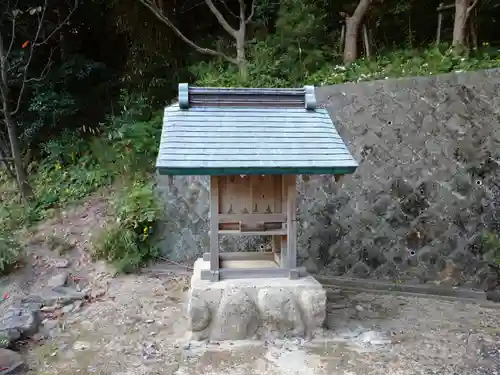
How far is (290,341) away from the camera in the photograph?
177 inches

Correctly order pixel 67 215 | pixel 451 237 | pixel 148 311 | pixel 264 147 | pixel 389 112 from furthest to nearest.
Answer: pixel 67 215
pixel 389 112
pixel 451 237
pixel 148 311
pixel 264 147

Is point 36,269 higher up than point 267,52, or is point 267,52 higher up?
point 267,52

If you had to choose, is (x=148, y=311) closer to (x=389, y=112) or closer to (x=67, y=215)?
(x=67, y=215)

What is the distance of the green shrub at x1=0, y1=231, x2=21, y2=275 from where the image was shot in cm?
653

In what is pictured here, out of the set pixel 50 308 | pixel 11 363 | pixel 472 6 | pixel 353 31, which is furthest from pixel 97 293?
pixel 472 6

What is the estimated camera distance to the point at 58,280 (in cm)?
639

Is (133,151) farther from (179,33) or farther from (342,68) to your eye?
(342,68)

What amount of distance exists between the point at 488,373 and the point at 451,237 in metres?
2.72

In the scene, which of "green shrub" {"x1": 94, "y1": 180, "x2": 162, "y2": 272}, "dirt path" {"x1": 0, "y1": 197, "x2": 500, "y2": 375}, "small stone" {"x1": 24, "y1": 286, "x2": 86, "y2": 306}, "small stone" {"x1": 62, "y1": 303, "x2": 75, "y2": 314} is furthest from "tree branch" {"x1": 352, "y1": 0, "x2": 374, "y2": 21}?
"small stone" {"x1": 62, "y1": 303, "x2": 75, "y2": 314}

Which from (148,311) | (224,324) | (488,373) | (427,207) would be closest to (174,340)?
(224,324)

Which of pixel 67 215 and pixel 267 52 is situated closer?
pixel 67 215

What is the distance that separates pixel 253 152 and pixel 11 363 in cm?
302

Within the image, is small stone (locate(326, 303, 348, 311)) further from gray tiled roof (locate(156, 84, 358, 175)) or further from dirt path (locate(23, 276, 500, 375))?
gray tiled roof (locate(156, 84, 358, 175))

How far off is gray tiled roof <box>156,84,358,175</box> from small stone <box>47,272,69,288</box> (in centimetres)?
326
